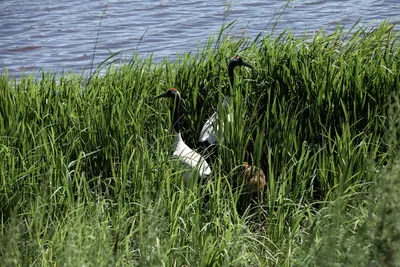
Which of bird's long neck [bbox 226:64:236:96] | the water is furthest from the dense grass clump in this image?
the water

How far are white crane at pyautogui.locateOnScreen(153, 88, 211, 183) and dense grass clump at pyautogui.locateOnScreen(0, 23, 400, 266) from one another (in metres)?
0.08

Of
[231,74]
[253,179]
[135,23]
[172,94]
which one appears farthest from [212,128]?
[135,23]

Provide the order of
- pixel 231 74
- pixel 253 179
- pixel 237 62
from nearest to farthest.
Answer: pixel 253 179, pixel 231 74, pixel 237 62

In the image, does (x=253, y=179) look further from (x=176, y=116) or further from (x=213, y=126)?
(x=176, y=116)

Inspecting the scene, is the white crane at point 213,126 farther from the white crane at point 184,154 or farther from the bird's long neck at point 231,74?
the white crane at point 184,154

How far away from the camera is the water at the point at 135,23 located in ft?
35.3

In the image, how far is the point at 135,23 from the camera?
12516mm

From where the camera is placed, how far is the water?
10750mm

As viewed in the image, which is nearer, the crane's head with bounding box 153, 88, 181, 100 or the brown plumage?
the brown plumage

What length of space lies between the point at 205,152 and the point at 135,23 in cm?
741

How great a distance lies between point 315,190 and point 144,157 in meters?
0.95

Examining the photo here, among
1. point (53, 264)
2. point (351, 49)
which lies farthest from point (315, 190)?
point (351, 49)

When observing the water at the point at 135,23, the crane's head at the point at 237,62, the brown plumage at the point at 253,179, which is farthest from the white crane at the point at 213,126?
the water at the point at 135,23

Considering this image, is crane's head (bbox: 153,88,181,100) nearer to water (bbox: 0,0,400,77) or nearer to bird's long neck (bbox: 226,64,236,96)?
bird's long neck (bbox: 226,64,236,96)
